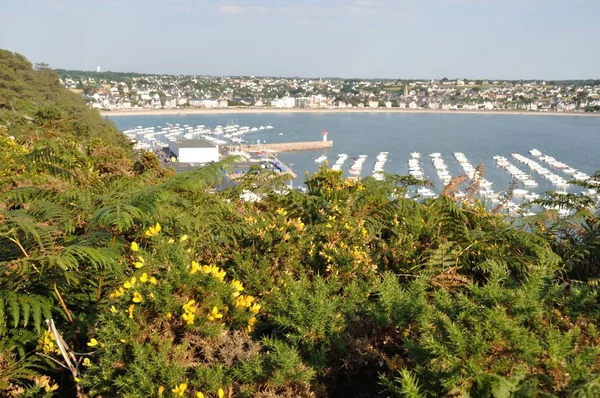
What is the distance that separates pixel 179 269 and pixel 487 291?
4.76 feet

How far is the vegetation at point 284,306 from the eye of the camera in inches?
68.7

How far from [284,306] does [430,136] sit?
319ft

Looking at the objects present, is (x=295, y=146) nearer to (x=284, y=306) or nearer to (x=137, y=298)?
(x=284, y=306)

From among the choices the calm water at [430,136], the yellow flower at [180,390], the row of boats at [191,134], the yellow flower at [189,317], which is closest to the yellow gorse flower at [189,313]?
the yellow flower at [189,317]

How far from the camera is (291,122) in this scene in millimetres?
126125

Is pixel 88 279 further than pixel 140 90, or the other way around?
pixel 140 90

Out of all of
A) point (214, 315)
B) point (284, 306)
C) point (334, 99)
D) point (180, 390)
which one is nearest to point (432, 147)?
point (284, 306)

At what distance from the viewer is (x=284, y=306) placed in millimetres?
2389

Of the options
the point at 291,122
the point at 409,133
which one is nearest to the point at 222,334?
the point at 409,133

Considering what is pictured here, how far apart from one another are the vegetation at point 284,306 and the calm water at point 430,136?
48699 millimetres

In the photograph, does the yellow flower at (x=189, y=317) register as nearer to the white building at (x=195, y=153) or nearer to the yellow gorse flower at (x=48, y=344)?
the yellow gorse flower at (x=48, y=344)

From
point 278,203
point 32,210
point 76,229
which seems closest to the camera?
point 32,210

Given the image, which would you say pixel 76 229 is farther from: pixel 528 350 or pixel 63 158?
pixel 528 350

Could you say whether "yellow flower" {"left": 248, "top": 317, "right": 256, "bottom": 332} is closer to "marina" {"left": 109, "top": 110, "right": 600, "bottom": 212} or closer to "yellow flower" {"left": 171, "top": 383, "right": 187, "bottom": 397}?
"yellow flower" {"left": 171, "top": 383, "right": 187, "bottom": 397}
